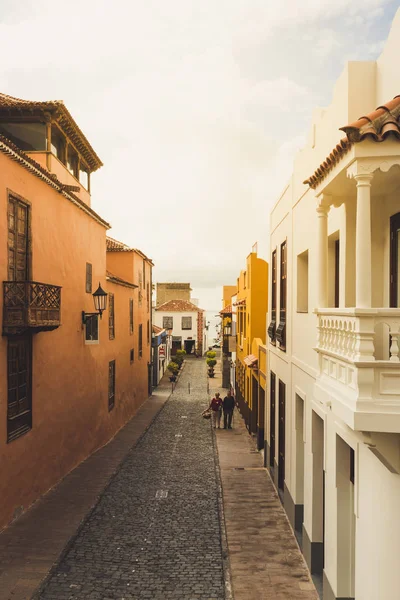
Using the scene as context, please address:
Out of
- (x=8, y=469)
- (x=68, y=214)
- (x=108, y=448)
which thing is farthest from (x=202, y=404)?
(x=8, y=469)

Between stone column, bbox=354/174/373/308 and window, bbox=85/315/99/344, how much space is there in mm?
11850

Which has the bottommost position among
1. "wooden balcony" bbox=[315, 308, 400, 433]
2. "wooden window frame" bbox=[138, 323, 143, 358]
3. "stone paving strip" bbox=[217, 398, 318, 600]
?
"stone paving strip" bbox=[217, 398, 318, 600]

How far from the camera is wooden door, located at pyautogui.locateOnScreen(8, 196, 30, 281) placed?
1041cm

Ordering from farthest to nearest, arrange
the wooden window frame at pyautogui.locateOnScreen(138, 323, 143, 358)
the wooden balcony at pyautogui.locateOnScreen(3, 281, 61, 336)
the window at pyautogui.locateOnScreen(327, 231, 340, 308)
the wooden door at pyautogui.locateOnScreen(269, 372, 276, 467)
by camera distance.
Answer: the wooden window frame at pyautogui.locateOnScreen(138, 323, 143, 358) < the wooden door at pyautogui.locateOnScreen(269, 372, 276, 467) < the wooden balcony at pyautogui.locateOnScreen(3, 281, 61, 336) < the window at pyautogui.locateOnScreen(327, 231, 340, 308)

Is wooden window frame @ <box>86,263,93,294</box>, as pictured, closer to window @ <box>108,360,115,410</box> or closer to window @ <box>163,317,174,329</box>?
window @ <box>108,360,115,410</box>

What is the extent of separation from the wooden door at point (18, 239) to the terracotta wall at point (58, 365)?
0.26m

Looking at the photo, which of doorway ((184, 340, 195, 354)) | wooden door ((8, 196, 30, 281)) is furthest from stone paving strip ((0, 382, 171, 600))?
doorway ((184, 340, 195, 354))

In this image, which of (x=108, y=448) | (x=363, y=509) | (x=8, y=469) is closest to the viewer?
(x=363, y=509)

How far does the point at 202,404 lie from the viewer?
97.8ft

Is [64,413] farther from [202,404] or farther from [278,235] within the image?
[202,404]

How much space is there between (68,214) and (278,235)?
5.43 metres

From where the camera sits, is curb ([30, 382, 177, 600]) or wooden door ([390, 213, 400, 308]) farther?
curb ([30, 382, 177, 600])

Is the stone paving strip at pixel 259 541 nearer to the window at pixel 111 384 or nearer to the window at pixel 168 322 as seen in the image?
the window at pixel 111 384

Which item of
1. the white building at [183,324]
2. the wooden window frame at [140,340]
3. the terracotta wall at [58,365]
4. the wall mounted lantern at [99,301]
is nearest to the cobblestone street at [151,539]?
the terracotta wall at [58,365]
